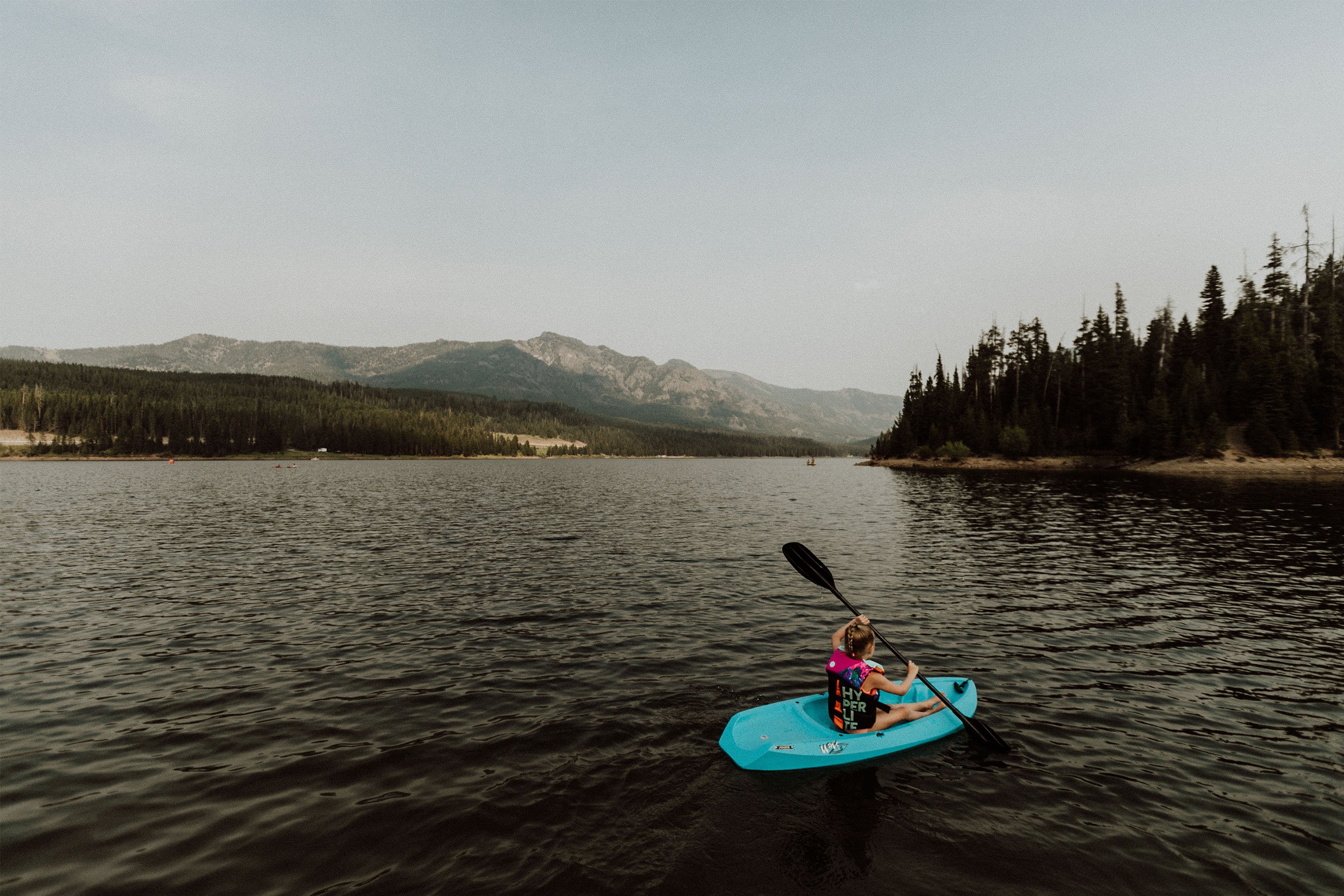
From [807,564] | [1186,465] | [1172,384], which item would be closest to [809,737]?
[807,564]

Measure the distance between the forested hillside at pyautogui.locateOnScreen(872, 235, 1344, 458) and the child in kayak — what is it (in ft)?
364

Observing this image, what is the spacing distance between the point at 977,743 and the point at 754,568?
52.0 feet

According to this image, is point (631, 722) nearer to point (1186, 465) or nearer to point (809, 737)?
point (809, 737)

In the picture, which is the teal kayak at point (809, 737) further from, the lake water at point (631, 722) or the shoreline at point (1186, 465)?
the shoreline at point (1186, 465)

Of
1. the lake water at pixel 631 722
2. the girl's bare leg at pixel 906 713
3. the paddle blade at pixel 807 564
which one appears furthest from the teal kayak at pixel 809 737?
the paddle blade at pixel 807 564

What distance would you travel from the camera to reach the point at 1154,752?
35.6 ft

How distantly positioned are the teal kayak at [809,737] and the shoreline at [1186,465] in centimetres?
9807

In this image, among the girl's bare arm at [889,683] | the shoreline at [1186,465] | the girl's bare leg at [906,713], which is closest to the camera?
the girl's bare arm at [889,683]

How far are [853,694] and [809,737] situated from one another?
1183 mm

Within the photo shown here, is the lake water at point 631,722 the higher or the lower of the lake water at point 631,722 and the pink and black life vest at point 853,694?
the lower

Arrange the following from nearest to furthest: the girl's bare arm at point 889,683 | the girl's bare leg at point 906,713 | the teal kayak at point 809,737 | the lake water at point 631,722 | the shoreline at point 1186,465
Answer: the lake water at point 631,722
the teal kayak at point 809,737
the girl's bare arm at point 889,683
the girl's bare leg at point 906,713
the shoreline at point 1186,465

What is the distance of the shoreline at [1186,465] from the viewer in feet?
268

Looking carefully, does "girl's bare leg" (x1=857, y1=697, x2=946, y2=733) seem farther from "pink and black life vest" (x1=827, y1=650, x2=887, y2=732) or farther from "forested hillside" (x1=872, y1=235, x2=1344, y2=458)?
"forested hillside" (x1=872, y1=235, x2=1344, y2=458)

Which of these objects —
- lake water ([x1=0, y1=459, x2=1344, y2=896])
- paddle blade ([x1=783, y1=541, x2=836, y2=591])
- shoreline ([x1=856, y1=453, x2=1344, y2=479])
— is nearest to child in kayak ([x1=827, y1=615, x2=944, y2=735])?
lake water ([x1=0, y1=459, x2=1344, y2=896])
